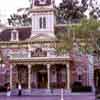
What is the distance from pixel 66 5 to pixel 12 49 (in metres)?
21.3

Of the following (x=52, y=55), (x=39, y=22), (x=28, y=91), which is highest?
(x=39, y=22)

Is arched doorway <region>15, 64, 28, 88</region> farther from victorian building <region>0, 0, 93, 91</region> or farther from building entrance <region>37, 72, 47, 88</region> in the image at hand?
building entrance <region>37, 72, 47, 88</region>

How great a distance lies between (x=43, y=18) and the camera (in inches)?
2426

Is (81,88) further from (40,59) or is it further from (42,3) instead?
(42,3)

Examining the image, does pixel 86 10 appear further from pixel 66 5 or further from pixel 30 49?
pixel 30 49

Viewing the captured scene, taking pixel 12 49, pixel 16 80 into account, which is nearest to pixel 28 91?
pixel 16 80

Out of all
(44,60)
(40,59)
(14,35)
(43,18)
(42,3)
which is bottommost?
(44,60)

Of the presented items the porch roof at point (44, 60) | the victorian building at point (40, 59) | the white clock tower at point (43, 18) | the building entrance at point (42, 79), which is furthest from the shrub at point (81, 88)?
the white clock tower at point (43, 18)

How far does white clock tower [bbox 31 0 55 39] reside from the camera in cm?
6106

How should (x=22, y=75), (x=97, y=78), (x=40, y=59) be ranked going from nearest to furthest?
(x=40, y=59) < (x=22, y=75) < (x=97, y=78)

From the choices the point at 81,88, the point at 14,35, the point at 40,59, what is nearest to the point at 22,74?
the point at 40,59

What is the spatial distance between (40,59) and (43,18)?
6675mm

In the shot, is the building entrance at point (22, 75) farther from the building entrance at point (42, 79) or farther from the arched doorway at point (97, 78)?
the arched doorway at point (97, 78)

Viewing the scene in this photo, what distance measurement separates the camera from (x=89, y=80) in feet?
194
